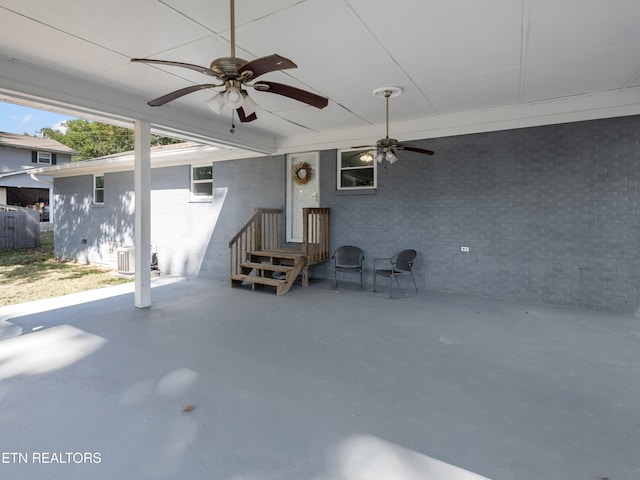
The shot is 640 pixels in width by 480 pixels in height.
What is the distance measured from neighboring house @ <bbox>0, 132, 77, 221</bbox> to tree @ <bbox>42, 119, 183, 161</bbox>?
1.16m

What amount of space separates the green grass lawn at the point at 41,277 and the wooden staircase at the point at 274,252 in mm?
2949

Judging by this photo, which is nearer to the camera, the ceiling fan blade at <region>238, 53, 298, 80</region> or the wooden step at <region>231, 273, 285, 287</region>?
the ceiling fan blade at <region>238, 53, 298, 80</region>

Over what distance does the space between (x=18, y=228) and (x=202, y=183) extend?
9238mm

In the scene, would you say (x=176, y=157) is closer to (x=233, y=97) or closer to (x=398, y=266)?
(x=398, y=266)

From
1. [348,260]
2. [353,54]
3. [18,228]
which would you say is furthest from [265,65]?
[18,228]

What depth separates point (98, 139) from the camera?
2106 cm

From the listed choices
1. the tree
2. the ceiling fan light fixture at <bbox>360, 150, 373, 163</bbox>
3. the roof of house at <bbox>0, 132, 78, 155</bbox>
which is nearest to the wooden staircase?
the ceiling fan light fixture at <bbox>360, 150, 373, 163</bbox>

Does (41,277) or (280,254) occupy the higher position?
(280,254)

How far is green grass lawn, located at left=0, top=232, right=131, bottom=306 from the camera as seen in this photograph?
21.0 ft

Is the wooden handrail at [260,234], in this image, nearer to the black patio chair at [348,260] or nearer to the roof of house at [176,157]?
the roof of house at [176,157]

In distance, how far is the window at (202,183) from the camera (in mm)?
8328

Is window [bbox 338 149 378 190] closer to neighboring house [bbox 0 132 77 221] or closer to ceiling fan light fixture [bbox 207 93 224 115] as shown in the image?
ceiling fan light fixture [bbox 207 93 224 115]

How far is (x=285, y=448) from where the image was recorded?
6.75ft

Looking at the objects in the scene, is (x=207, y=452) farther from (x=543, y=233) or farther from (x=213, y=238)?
(x=213, y=238)
